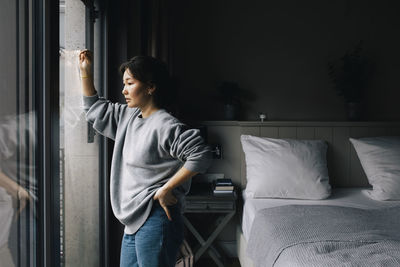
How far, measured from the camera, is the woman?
1.31 m

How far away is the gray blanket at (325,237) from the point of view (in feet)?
4.75

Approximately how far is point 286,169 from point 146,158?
162cm

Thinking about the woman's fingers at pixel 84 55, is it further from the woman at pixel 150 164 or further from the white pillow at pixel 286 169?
the white pillow at pixel 286 169

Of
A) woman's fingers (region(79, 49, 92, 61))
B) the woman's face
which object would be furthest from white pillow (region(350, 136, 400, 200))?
woman's fingers (region(79, 49, 92, 61))

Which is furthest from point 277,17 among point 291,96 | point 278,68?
point 291,96

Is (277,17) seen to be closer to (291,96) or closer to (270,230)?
(291,96)

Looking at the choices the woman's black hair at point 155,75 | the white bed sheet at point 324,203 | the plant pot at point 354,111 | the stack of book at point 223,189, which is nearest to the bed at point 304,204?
the white bed sheet at point 324,203

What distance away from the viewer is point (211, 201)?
2723 mm

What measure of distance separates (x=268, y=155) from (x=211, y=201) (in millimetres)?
578

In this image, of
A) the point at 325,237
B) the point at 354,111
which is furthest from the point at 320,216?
the point at 354,111

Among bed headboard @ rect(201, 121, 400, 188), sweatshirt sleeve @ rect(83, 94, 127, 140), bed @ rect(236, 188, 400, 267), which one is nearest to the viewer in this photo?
sweatshirt sleeve @ rect(83, 94, 127, 140)

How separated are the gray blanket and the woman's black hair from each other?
34.4 inches

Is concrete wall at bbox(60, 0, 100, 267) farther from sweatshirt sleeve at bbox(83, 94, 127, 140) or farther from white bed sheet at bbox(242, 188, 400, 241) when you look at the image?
white bed sheet at bbox(242, 188, 400, 241)

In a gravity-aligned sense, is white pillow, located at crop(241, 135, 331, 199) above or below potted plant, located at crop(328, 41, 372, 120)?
below
